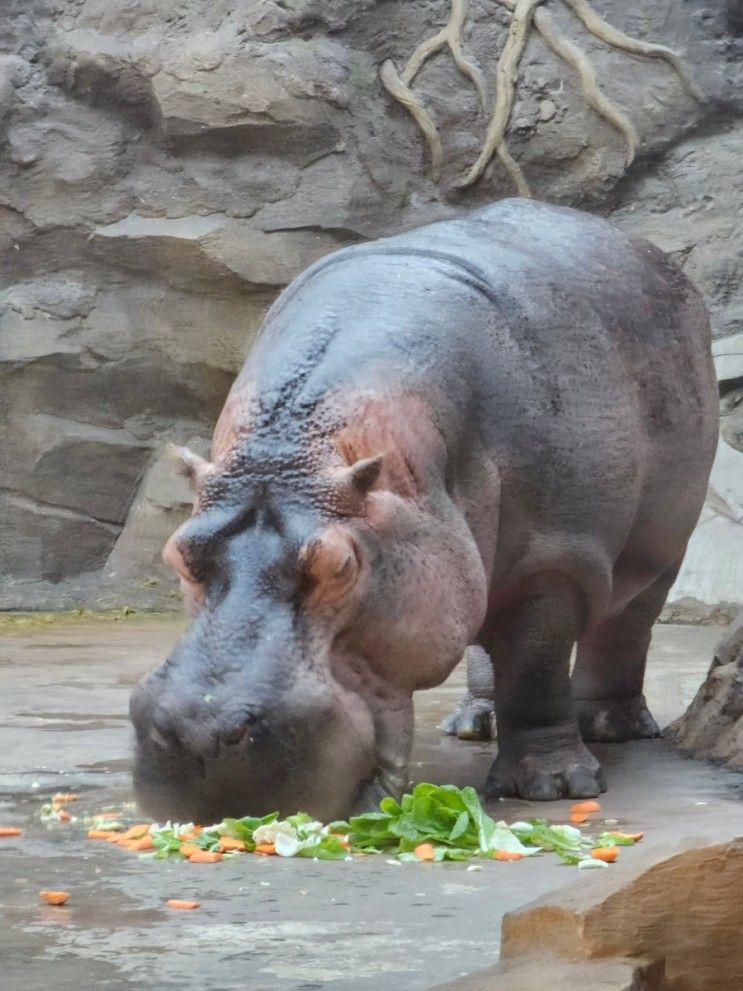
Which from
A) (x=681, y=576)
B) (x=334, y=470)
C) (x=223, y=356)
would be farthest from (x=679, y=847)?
(x=223, y=356)

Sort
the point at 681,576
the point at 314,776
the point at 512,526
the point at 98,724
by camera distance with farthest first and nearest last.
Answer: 1. the point at 681,576
2. the point at 98,724
3. the point at 512,526
4. the point at 314,776

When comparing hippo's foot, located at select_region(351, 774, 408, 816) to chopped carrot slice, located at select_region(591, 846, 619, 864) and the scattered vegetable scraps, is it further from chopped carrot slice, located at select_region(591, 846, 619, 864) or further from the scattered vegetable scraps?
chopped carrot slice, located at select_region(591, 846, 619, 864)

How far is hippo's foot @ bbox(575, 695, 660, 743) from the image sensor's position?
5.46 meters

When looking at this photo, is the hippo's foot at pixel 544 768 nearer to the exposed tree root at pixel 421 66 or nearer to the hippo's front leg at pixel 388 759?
the hippo's front leg at pixel 388 759

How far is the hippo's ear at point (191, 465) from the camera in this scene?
4.00 meters

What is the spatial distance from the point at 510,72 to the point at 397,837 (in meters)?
7.42

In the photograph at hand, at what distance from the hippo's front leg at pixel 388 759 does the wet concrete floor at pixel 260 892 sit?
26 cm

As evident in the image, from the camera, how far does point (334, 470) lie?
3.89 metres

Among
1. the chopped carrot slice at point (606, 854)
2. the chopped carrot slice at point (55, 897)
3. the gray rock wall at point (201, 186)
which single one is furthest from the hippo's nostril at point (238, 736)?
the gray rock wall at point (201, 186)

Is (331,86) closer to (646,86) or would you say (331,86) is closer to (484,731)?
(646,86)

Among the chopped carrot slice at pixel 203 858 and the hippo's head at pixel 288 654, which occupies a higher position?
the hippo's head at pixel 288 654

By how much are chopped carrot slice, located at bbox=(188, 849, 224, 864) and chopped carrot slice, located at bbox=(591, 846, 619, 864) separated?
730 mm

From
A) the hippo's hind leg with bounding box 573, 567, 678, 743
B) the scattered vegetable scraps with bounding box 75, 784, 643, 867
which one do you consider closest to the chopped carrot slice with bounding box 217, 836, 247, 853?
the scattered vegetable scraps with bounding box 75, 784, 643, 867

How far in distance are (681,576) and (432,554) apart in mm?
5708
